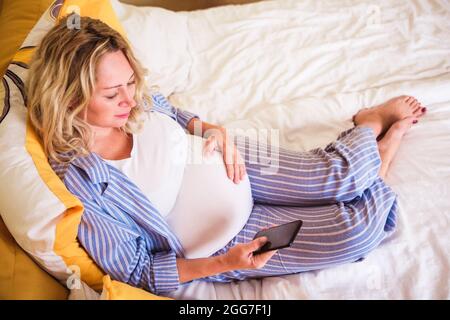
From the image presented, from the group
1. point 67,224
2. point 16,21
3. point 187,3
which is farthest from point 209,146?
point 187,3

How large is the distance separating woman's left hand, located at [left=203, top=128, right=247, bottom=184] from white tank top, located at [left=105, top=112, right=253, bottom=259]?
0.06ft

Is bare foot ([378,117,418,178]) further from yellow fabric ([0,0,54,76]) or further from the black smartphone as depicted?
yellow fabric ([0,0,54,76])

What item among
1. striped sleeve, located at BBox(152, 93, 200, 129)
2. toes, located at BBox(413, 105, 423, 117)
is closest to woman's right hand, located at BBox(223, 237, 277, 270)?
striped sleeve, located at BBox(152, 93, 200, 129)

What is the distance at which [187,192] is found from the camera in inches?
41.3

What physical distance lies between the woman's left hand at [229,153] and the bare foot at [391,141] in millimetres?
393

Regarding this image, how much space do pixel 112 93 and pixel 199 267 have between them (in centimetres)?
42

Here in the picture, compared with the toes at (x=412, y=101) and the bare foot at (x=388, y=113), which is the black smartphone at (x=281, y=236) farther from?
the toes at (x=412, y=101)

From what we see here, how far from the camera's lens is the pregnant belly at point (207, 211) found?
3.36 feet

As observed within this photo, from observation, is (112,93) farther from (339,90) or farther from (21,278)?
(339,90)

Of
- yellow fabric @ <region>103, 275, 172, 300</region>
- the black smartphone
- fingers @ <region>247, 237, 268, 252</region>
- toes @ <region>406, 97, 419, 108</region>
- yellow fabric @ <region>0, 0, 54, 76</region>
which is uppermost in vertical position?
yellow fabric @ <region>0, 0, 54, 76</region>

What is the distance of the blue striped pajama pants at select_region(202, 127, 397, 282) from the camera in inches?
38.9

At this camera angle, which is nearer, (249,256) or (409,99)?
(249,256)
